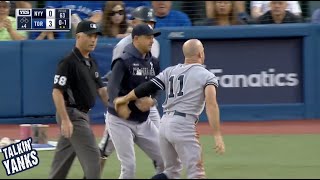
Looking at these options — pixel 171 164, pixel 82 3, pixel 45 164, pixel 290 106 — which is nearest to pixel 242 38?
pixel 290 106

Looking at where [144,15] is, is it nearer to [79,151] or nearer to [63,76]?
[63,76]

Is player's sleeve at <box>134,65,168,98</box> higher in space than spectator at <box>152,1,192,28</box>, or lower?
higher

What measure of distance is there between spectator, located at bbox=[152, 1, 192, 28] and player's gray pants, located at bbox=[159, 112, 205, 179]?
22.3ft

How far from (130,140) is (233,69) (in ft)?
19.3

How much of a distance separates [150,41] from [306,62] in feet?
20.0

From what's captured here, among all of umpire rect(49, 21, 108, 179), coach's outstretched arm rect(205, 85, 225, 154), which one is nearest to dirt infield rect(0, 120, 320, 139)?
umpire rect(49, 21, 108, 179)

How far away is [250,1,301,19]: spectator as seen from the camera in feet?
51.9

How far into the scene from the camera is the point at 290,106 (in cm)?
1477

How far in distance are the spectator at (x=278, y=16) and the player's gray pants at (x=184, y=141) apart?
6.74 m

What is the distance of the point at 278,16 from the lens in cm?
1523

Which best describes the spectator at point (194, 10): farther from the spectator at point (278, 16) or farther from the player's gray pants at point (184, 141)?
the player's gray pants at point (184, 141)

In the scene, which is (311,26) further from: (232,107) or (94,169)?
(94,169)

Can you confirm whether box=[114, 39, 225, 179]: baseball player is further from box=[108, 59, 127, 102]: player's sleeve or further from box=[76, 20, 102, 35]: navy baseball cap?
box=[76, 20, 102, 35]: navy baseball cap

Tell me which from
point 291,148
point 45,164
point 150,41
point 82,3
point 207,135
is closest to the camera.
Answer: point 150,41
